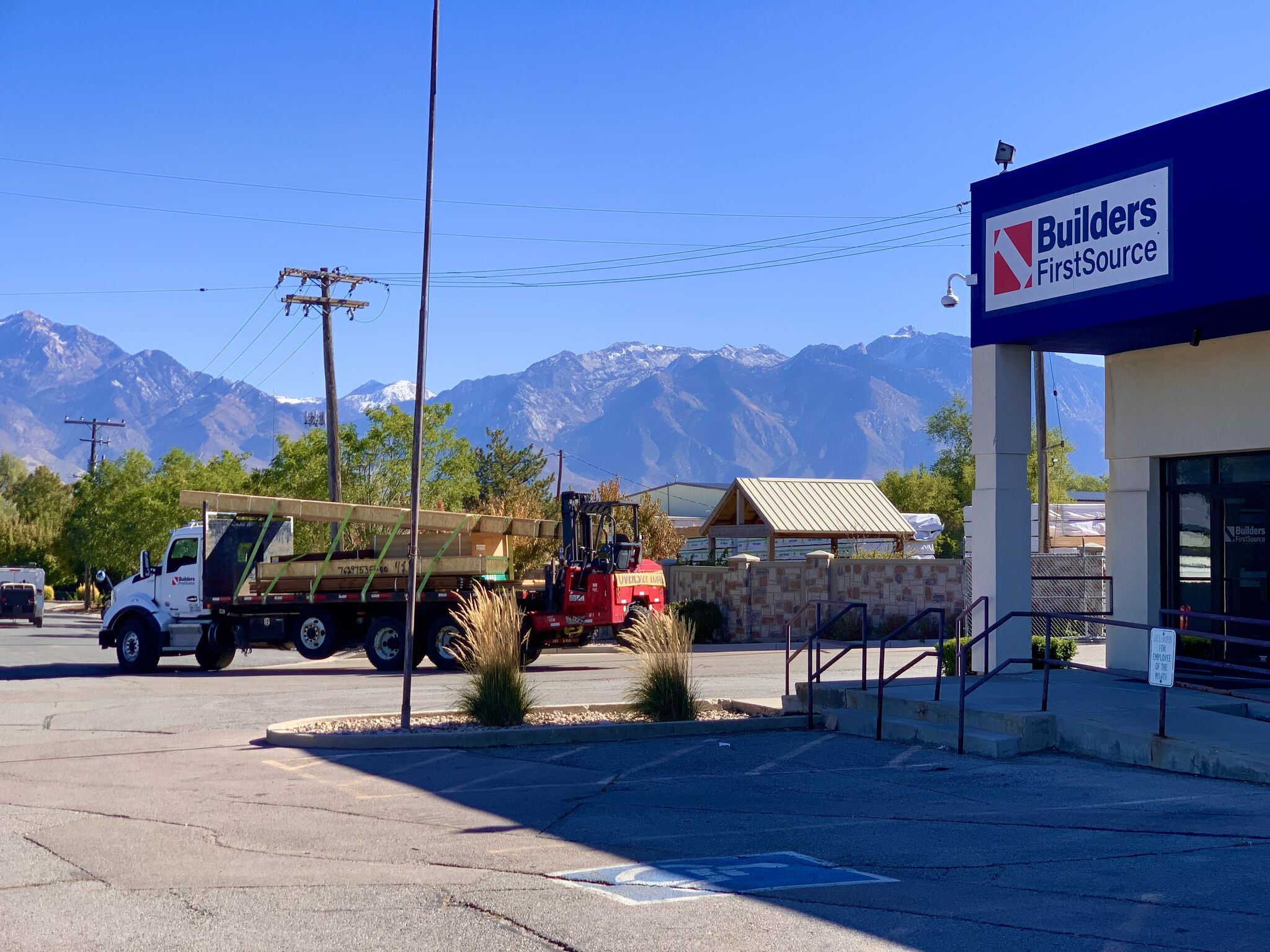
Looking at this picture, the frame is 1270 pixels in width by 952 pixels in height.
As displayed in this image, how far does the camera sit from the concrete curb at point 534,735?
13156mm

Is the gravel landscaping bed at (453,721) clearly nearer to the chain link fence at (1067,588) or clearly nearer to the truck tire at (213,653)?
the truck tire at (213,653)

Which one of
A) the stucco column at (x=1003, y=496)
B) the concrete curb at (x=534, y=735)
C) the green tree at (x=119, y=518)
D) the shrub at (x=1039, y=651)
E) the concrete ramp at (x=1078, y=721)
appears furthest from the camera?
the green tree at (x=119, y=518)

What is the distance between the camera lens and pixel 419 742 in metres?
13.2

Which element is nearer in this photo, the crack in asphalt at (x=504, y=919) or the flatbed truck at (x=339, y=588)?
the crack in asphalt at (x=504, y=919)

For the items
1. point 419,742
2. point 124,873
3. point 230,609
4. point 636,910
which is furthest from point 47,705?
point 636,910

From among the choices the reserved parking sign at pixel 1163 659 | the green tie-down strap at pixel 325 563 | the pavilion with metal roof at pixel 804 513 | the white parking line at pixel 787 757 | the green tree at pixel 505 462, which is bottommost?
the white parking line at pixel 787 757

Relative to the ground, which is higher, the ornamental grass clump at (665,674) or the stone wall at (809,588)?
the stone wall at (809,588)

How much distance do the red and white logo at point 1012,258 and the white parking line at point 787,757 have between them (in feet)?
19.6

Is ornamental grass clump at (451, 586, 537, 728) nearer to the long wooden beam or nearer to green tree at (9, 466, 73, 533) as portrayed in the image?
the long wooden beam

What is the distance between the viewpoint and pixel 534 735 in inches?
524

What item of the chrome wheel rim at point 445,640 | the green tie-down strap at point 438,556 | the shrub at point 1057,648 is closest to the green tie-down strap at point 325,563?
the green tie-down strap at point 438,556

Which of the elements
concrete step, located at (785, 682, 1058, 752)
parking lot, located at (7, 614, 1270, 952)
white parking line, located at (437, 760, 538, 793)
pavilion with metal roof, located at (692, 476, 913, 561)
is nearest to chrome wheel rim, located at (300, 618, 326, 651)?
parking lot, located at (7, 614, 1270, 952)

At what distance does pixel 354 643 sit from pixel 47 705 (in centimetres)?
690

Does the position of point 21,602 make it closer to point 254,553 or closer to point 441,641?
point 254,553
